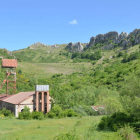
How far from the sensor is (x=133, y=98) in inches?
742

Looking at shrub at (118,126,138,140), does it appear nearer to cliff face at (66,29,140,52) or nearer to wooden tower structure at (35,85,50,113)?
wooden tower structure at (35,85,50,113)

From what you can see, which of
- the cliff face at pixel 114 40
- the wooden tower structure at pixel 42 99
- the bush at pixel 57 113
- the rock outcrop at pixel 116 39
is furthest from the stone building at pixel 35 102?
the cliff face at pixel 114 40

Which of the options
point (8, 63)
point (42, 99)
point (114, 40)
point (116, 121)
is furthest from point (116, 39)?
point (116, 121)

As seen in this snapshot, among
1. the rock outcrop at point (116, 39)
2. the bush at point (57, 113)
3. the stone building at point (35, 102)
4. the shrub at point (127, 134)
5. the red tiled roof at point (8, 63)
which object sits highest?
the rock outcrop at point (116, 39)

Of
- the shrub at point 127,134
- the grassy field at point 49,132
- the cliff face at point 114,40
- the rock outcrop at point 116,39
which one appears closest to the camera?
the shrub at point 127,134

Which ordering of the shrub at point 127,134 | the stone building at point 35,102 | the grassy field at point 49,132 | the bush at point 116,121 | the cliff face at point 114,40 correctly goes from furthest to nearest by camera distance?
1. the cliff face at point 114,40
2. the stone building at point 35,102
3. the bush at point 116,121
4. the grassy field at point 49,132
5. the shrub at point 127,134

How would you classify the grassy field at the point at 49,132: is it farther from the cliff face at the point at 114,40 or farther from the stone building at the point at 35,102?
the cliff face at the point at 114,40

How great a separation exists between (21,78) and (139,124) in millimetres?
63790

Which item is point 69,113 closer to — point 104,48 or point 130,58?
point 130,58

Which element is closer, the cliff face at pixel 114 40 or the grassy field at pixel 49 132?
the grassy field at pixel 49 132

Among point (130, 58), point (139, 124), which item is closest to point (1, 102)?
point (139, 124)

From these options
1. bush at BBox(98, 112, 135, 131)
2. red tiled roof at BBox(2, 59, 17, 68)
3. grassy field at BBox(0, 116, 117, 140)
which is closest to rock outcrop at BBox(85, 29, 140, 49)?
red tiled roof at BBox(2, 59, 17, 68)

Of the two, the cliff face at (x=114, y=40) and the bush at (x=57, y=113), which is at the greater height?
the cliff face at (x=114, y=40)

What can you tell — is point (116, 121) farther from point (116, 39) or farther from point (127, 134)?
point (116, 39)
